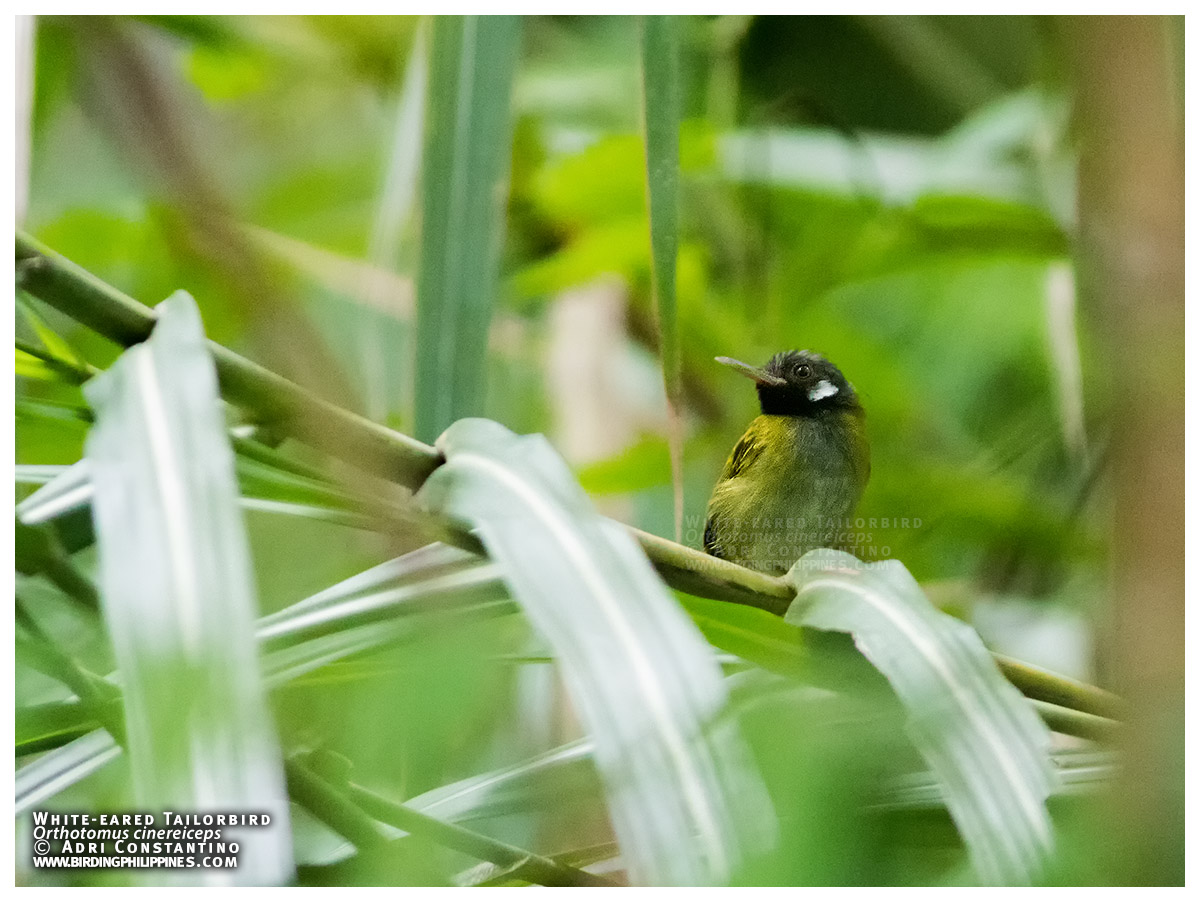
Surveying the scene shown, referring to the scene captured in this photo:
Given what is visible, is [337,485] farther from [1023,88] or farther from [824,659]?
[1023,88]

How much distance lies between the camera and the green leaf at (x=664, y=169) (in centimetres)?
62

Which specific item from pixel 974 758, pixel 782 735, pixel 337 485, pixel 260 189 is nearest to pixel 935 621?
pixel 974 758

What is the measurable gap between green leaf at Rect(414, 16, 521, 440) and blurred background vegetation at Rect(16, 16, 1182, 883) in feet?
0.41

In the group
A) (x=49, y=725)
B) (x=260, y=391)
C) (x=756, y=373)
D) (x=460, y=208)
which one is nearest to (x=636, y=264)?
(x=756, y=373)

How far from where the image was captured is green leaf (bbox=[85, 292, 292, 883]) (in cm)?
32

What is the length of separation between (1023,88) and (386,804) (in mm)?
755

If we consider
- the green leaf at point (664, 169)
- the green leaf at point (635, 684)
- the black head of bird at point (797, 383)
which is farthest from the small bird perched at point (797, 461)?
the green leaf at point (635, 684)

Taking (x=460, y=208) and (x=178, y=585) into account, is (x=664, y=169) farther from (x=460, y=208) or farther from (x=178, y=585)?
(x=178, y=585)

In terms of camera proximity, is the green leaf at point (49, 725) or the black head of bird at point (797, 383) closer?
the green leaf at point (49, 725)

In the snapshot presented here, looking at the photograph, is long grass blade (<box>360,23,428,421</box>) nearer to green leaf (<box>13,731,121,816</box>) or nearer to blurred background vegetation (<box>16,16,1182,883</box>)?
blurred background vegetation (<box>16,16,1182,883</box>)

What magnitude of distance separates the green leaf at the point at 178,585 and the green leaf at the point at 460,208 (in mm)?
220

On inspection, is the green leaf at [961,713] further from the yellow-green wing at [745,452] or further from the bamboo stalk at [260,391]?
the yellow-green wing at [745,452]

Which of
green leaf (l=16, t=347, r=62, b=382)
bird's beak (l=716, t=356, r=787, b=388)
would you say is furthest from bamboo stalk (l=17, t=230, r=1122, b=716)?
bird's beak (l=716, t=356, r=787, b=388)

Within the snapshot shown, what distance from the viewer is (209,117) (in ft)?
2.90
